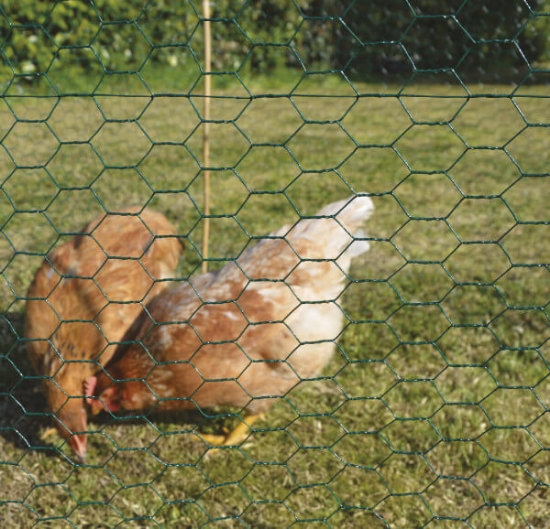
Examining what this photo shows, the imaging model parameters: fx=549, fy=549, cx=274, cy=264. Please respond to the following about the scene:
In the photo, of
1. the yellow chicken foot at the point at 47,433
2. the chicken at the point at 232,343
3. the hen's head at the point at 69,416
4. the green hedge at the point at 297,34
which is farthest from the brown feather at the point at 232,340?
the green hedge at the point at 297,34

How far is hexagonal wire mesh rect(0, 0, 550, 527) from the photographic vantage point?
5.49 feet

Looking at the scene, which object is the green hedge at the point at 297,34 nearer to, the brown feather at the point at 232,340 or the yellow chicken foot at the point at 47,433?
the brown feather at the point at 232,340

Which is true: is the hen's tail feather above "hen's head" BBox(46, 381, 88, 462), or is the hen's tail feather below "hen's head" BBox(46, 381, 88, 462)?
above

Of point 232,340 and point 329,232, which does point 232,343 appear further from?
point 329,232

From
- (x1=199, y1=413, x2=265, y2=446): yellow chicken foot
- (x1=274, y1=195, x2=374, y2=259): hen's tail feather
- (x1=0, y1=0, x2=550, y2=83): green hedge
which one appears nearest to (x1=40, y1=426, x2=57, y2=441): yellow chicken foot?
(x1=199, y1=413, x2=265, y2=446): yellow chicken foot

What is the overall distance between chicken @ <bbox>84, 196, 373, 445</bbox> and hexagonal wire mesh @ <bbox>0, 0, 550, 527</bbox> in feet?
0.05

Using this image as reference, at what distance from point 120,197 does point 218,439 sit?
270 centimetres

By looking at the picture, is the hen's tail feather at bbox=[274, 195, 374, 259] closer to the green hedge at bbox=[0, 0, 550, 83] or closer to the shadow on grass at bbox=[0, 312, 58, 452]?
the shadow on grass at bbox=[0, 312, 58, 452]

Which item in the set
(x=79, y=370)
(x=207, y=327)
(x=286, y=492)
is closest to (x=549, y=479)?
(x=286, y=492)

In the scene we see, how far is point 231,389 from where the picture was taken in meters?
1.94

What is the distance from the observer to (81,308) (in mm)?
2176

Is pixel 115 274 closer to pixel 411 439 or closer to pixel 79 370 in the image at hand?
pixel 79 370

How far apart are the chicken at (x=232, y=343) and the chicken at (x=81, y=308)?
0.08 m

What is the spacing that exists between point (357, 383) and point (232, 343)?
65 cm
